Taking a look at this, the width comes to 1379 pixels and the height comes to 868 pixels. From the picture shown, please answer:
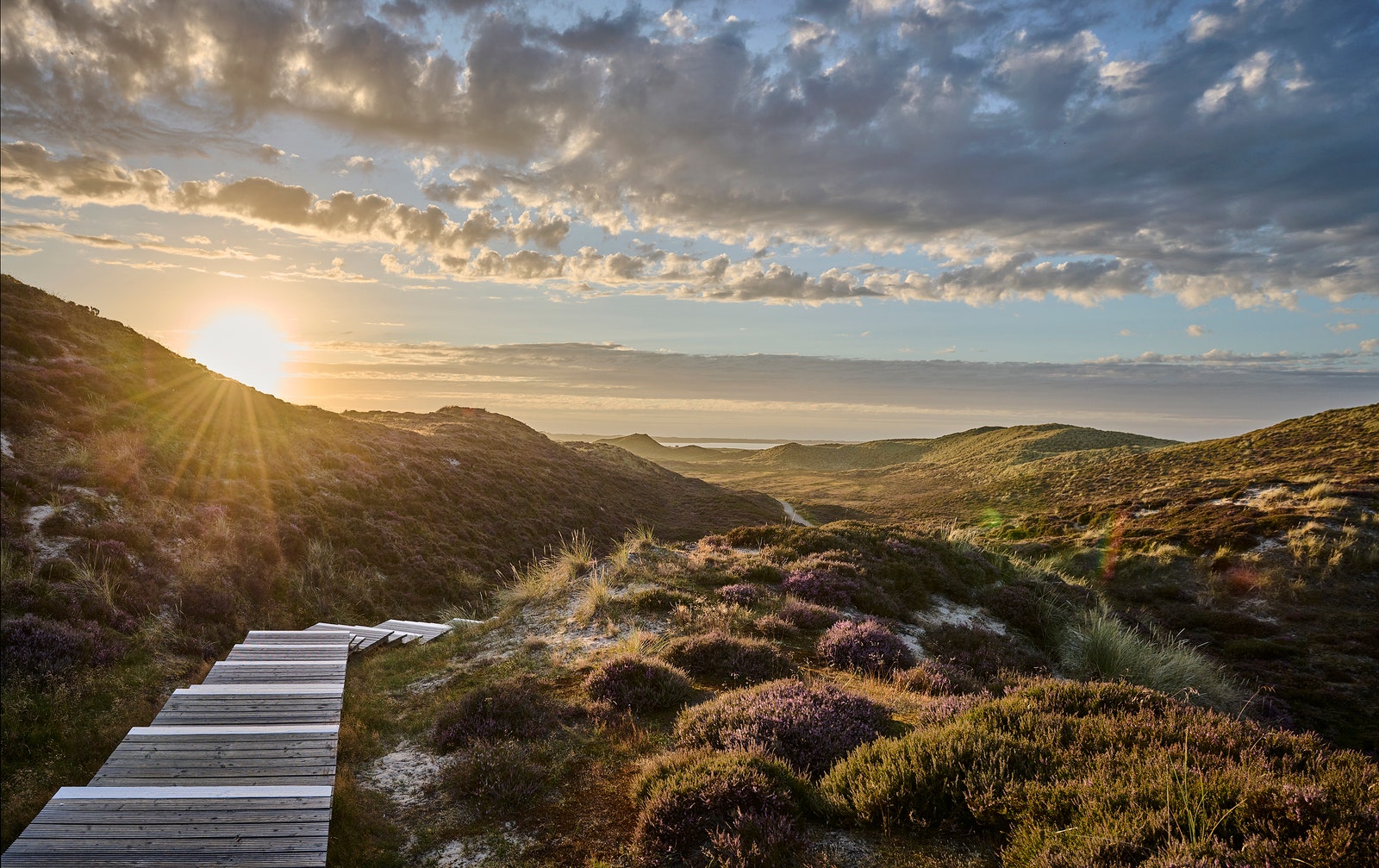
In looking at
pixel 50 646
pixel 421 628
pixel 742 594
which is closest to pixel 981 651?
pixel 742 594

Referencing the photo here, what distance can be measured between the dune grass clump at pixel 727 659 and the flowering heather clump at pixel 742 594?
9.75 feet

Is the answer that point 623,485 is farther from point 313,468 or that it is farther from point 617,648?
point 617,648

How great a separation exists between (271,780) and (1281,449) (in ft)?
206

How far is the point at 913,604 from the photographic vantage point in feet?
47.1

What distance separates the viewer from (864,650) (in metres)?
9.95

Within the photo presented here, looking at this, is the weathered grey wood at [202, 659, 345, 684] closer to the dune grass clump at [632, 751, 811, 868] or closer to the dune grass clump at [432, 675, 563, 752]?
the dune grass clump at [432, 675, 563, 752]

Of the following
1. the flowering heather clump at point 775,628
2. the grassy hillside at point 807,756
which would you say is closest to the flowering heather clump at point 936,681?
the grassy hillside at point 807,756

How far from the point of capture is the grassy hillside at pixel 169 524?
8.81 meters

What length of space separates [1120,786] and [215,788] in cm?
722

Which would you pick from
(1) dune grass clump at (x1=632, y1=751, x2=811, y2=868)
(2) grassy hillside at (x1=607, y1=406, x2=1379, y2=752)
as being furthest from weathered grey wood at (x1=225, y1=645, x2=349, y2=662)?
(2) grassy hillside at (x1=607, y1=406, x2=1379, y2=752)

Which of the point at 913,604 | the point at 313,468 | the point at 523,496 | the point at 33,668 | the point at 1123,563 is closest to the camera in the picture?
the point at 33,668

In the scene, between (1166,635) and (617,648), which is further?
(1166,635)

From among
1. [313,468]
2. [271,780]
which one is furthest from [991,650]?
[313,468]

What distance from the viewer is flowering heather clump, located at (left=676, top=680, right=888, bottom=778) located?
597 cm
